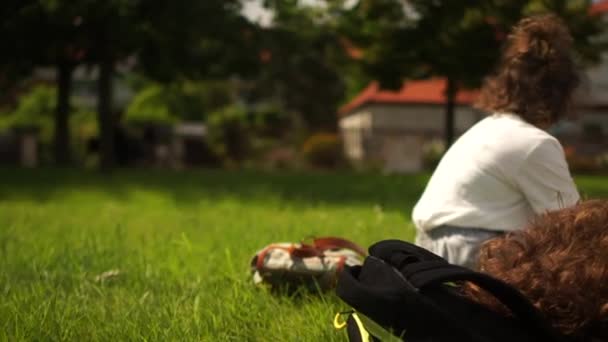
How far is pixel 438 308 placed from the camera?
1634 millimetres

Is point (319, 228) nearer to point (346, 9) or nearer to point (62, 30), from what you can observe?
point (62, 30)

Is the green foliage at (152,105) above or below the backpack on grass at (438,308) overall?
below

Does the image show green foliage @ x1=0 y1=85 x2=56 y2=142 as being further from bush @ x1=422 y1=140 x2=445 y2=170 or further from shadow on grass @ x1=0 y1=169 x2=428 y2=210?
shadow on grass @ x1=0 y1=169 x2=428 y2=210

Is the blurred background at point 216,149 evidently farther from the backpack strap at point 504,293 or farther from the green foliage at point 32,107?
the backpack strap at point 504,293

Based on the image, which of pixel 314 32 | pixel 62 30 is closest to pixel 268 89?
pixel 314 32

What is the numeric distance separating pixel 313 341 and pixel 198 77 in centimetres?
1790

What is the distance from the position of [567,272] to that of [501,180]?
129 centimetres

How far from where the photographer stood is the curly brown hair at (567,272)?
1.63m

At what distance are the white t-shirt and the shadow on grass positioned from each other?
17.1 feet

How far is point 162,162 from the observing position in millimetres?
27109

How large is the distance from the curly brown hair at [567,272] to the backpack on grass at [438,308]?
0.06 m

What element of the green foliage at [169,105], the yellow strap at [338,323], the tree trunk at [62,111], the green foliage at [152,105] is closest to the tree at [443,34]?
the tree trunk at [62,111]

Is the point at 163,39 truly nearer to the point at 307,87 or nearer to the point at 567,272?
the point at 567,272

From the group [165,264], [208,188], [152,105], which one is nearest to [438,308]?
[165,264]
